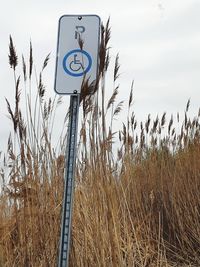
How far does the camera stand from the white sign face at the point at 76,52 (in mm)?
2045

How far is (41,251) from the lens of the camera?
232 cm

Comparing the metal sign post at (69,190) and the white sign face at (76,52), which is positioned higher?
the white sign face at (76,52)

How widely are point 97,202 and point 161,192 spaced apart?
1671mm

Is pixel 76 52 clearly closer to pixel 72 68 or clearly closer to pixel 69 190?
pixel 72 68

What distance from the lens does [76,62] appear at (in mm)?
2074

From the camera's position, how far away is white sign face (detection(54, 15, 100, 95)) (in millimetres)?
2045

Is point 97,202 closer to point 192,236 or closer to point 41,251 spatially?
point 41,251

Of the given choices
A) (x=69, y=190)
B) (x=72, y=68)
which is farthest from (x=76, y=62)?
(x=69, y=190)

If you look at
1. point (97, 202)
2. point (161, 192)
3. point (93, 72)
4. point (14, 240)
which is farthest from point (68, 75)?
point (161, 192)

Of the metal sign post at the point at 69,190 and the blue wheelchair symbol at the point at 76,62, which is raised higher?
the blue wheelchair symbol at the point at 76,62

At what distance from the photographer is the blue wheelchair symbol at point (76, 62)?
81.0 inches

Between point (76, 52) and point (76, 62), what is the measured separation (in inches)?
1.8

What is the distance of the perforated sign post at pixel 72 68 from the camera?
6.59 ft

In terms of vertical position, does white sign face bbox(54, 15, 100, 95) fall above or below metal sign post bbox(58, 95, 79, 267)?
above
